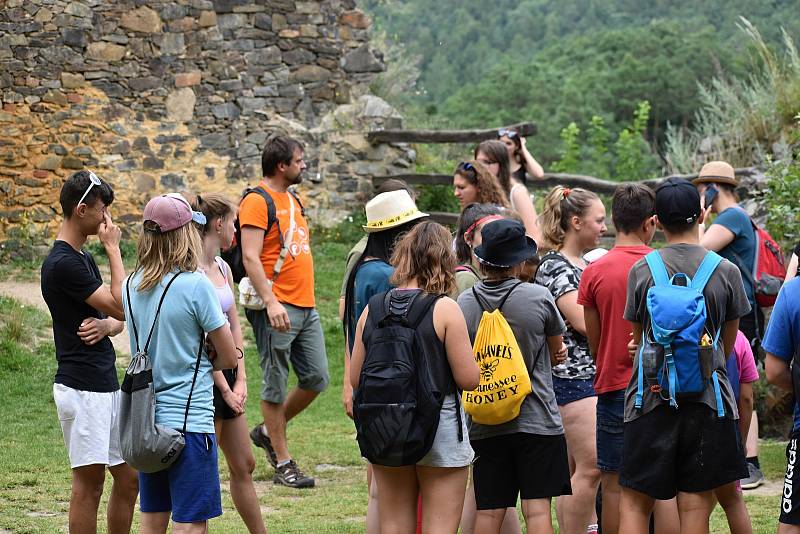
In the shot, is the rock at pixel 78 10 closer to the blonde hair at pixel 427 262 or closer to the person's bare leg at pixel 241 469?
the person's bare leg at pixel 241 469

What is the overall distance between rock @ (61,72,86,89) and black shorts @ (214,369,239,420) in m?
8.53

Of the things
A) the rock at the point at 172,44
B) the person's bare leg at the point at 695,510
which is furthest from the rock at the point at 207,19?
the person's bare leg at the point at 695,510

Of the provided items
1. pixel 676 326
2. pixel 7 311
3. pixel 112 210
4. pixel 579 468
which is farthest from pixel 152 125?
pixel 676 326

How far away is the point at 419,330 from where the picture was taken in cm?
422

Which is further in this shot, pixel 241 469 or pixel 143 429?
pixel 241 469

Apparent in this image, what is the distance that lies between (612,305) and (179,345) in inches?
69.5

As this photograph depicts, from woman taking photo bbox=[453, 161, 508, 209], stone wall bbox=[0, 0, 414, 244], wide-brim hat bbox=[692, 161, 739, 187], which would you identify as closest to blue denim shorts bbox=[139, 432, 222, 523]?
woman taking photo bbox=[453, 161, 508, 209]

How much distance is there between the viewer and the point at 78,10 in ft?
41.5

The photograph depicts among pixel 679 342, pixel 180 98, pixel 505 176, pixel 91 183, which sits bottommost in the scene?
pixel 679 342

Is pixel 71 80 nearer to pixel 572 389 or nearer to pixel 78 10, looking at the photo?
pixel 78 10

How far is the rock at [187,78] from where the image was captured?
13.1 meters

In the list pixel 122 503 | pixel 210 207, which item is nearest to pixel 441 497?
pixel 122 503

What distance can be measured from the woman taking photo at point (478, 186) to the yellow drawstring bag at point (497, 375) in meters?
1.83

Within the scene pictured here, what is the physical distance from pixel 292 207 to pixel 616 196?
2.60 m
